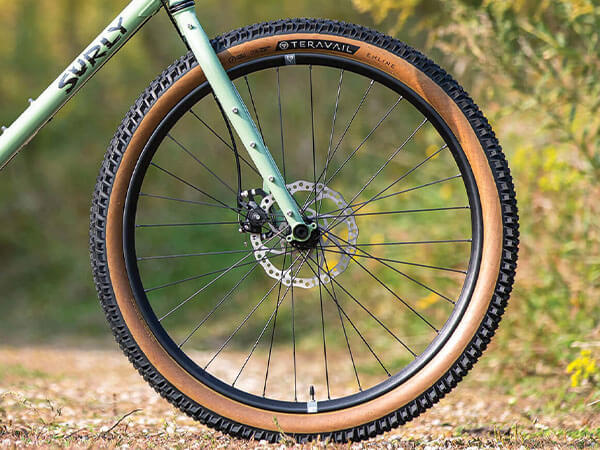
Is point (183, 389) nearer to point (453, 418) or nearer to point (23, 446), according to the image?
point (23, 446)

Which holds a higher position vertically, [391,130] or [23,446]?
[391,130]

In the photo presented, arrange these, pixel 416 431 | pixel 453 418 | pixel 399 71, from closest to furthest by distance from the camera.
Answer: pixel 399 71
pixel 416 431
pixel 453 418

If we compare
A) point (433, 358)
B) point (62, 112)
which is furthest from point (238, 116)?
point (62, 112)

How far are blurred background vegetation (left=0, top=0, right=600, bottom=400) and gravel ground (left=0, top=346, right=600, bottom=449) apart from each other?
0.29 metres

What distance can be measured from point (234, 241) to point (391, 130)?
1515 mm

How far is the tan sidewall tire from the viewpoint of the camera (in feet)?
7.86

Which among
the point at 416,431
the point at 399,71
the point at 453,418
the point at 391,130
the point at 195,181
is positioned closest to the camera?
the point at 399,71

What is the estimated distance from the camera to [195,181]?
6.37 meters

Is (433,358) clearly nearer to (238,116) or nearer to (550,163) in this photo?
(238,116)

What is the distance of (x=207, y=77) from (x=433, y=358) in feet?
3.80

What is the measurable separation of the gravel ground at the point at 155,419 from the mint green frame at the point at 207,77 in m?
0.85

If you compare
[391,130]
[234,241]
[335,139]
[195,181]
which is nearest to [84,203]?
[195,181]

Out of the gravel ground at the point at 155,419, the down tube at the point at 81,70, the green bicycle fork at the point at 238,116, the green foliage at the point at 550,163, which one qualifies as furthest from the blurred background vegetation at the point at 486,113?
the down tube at the point at 81,70

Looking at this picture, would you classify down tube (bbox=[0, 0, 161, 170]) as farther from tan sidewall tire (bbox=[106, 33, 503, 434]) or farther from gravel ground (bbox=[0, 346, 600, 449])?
gravel ground (bbox=[0, 346, 600, 449])
